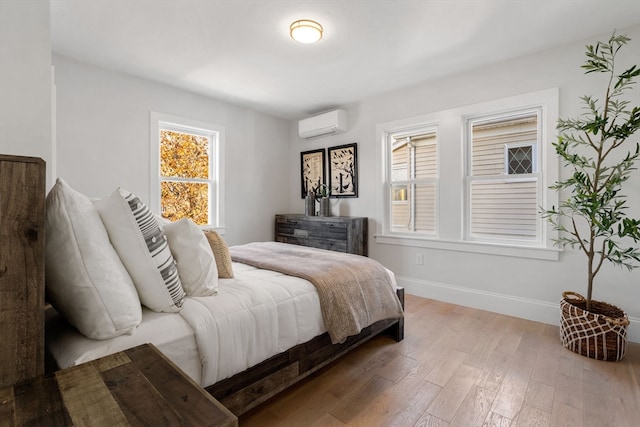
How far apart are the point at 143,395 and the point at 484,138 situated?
11.6ft

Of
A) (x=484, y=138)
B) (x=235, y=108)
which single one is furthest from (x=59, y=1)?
(x=484, y=138)

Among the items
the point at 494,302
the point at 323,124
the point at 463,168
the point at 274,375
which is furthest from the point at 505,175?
the point at 274,375

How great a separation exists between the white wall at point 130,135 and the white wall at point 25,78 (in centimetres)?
200

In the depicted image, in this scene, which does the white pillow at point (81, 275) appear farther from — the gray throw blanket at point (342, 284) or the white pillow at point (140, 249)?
the gray throw blanket at point (342, 284)

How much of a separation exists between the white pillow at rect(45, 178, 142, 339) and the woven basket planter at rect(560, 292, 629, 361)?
110 inches

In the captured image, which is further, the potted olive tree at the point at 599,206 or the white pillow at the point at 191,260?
the potted olive tree at the point at 599,206

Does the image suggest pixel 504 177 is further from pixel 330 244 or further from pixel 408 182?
pixel 330 244

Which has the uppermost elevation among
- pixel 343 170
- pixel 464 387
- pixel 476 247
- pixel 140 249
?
pixel 343 170

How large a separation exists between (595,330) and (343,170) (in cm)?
300

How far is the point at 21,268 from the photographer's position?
2.58ft

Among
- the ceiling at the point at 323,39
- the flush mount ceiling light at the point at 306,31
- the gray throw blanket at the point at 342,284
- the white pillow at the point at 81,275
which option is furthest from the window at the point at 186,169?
the white pillow at the point at 81,275

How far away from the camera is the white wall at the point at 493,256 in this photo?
248 cm

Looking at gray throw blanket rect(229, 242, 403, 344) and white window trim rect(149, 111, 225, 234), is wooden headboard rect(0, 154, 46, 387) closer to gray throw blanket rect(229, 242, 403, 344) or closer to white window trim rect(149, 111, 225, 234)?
gray throw blanket rect(229, 242, 403, 344)

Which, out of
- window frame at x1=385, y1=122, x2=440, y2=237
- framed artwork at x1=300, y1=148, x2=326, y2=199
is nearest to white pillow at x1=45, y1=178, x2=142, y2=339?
window frame at x1=385, y1=122, x2=440, y2=237
